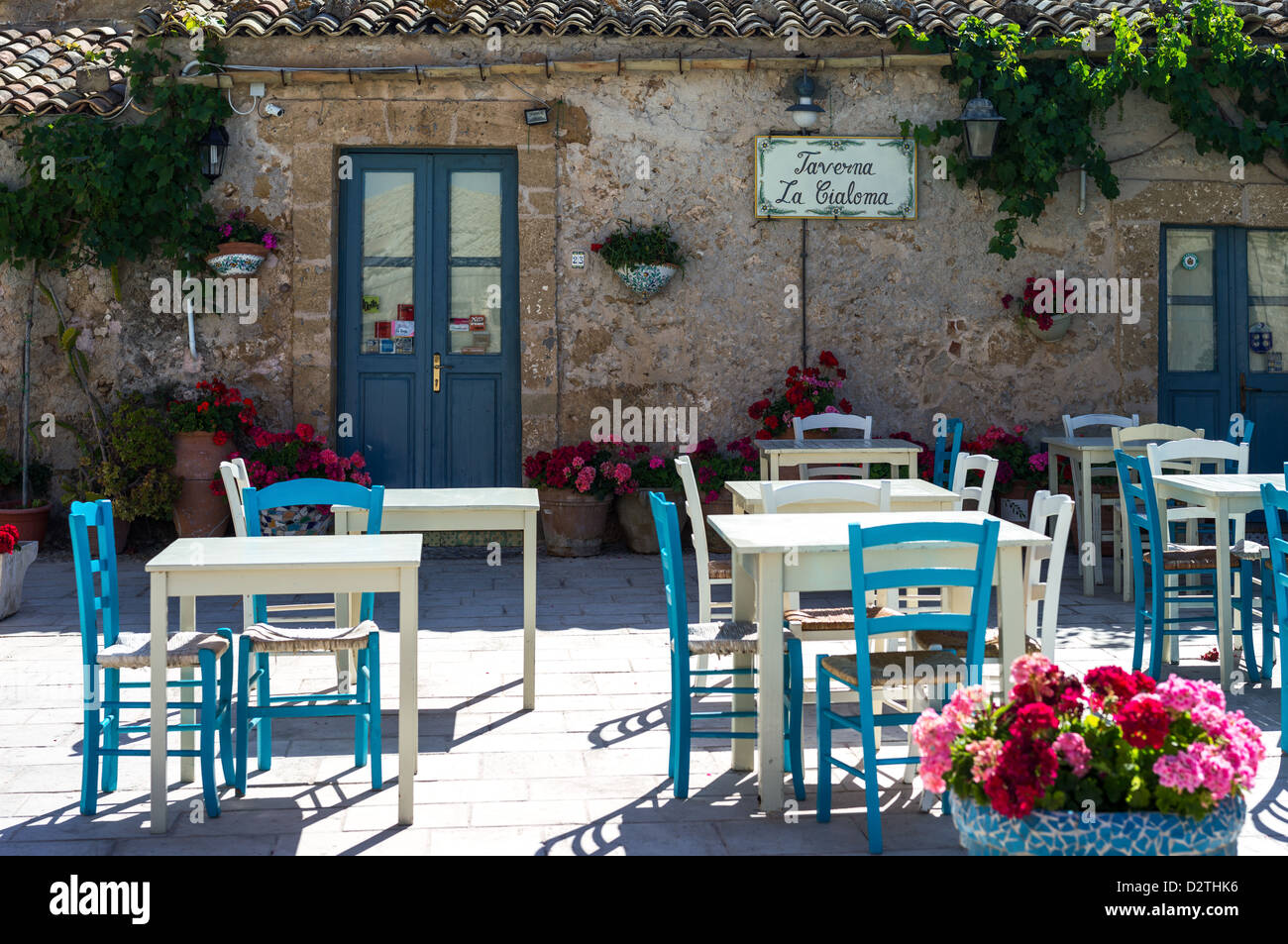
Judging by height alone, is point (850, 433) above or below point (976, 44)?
below

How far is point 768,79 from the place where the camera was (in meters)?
8.55

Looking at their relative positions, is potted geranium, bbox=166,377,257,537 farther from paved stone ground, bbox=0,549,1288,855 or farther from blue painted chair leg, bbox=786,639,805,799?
blue painted chair leg, bbox=786,639,805,799

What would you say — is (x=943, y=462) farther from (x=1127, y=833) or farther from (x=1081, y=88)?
(x=1127, y=833)

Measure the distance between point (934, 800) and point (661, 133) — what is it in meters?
5.80

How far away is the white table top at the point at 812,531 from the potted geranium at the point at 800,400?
382cm

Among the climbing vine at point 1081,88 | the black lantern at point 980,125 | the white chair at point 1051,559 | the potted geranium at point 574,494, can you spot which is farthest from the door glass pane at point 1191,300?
the white chair at point 1051,559

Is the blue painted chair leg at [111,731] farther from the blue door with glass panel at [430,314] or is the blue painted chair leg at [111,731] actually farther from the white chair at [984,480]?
the blue door with glass panel at [430,314]

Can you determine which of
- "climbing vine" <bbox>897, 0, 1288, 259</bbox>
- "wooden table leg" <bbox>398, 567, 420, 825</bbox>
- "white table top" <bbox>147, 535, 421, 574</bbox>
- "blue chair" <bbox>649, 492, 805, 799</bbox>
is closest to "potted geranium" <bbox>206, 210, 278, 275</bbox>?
"climbing vine" <bbox>897, 0, 1288, 259</bbox>

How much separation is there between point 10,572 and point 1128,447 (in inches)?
227

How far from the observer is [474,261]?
854 cm

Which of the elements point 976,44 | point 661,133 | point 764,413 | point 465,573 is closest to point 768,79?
point 661,133
